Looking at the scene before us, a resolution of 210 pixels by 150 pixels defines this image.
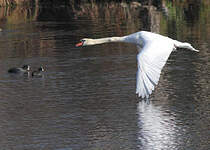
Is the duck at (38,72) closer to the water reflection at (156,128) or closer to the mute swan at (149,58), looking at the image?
the mute swan at (149,58)

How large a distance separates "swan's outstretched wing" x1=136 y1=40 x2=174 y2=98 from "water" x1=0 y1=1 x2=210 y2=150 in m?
0.71

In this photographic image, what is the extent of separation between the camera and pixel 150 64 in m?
9.81

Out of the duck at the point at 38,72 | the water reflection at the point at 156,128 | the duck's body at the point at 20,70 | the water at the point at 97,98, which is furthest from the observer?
the duck's body at the point at 20,70

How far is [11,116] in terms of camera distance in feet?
36.2

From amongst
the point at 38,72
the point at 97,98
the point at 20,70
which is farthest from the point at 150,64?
the point at 20,70

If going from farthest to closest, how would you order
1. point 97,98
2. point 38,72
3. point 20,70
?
point 20,70, point 38,72, point 97,98

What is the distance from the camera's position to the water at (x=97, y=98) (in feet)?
30.7

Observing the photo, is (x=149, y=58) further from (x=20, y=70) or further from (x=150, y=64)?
(x=20, y=70)

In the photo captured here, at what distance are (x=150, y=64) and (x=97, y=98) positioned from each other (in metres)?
2.64

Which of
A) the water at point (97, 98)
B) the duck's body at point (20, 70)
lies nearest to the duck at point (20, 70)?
the duck's body at point (20, 70)

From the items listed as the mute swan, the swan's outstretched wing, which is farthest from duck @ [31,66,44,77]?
the swan's outstretched wing

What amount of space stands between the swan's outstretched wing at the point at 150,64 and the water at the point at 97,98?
0.71 m

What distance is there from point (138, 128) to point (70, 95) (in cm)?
307

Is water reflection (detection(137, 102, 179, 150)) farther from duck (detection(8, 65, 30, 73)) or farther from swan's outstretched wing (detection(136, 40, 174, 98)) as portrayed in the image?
duck (detection(8, 65, 30, 73))
